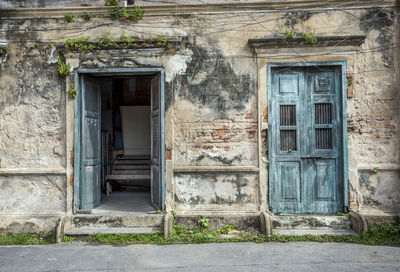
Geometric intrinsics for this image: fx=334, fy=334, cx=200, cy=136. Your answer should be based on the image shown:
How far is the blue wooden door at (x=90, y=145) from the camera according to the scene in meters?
6.07

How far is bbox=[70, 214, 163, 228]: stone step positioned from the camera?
5.73 metres

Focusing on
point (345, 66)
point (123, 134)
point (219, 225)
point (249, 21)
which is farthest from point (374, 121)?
point (123, 134)

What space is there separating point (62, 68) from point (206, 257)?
405 centimetres

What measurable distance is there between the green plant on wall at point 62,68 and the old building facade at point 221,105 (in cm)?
6

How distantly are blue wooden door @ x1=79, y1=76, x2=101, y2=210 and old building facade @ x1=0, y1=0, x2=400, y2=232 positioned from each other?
6 cm

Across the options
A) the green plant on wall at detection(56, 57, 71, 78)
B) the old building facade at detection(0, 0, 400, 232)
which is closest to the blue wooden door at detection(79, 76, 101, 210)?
the old building facade at detection(0, 0, 400, 232)

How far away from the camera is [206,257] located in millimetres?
4754

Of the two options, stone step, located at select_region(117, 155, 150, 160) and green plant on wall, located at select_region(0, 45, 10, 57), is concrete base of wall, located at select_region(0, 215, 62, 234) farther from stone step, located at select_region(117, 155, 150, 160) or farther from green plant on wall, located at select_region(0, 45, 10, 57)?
stone step, located at select_region(117, 155, 150, 160)

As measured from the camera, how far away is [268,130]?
Answer: 19.2ft

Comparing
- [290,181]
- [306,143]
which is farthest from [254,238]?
[306,143]

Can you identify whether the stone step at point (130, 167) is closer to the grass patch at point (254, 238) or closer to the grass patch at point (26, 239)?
the grass patch at point (26, 239)

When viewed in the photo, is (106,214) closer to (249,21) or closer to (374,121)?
(249,21)

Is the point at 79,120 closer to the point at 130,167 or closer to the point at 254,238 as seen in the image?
the point at 130,167

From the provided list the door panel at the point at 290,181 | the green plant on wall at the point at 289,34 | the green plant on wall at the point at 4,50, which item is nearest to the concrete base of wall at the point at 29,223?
the green plant on wall at the point at 4,50
